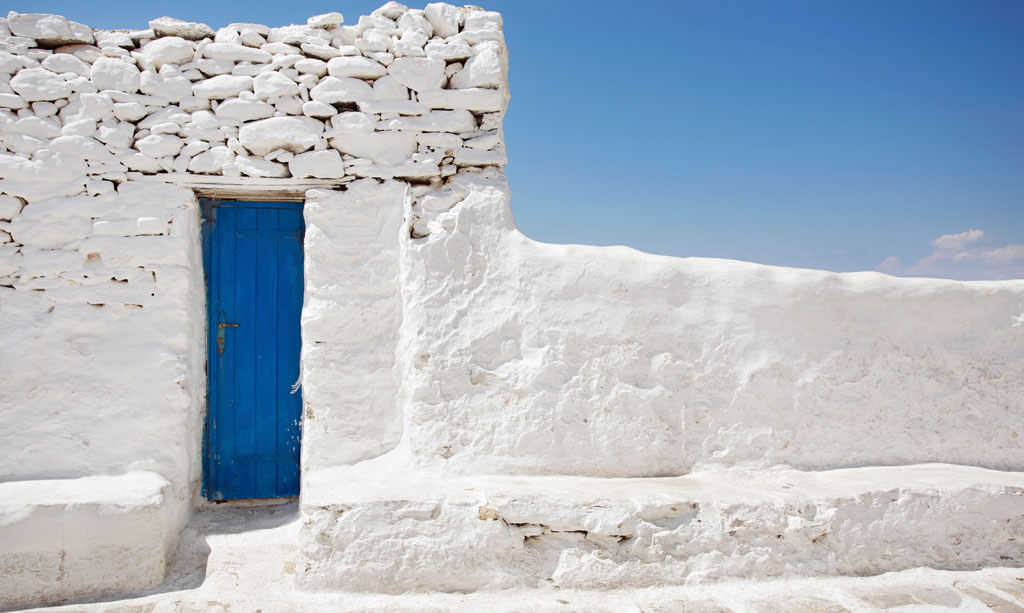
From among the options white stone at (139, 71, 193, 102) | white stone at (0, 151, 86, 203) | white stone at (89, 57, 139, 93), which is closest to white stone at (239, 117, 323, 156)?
white stone at (139, 71, 193, 102)

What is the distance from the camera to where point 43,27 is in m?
3.08

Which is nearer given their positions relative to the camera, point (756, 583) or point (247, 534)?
point (756, 583)

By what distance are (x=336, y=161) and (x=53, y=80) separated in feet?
4.71

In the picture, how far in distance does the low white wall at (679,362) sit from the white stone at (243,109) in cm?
104

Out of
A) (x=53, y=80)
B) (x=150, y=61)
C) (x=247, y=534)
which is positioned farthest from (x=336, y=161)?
(x=247, y=534)

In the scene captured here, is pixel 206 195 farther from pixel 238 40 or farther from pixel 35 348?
pixel 35 348

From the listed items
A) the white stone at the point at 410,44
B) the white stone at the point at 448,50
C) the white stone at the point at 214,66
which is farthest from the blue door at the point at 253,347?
the white stone at the point at 448,50

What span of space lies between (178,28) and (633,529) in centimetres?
335

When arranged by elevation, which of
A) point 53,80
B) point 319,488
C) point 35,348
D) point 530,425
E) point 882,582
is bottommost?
point 882,582

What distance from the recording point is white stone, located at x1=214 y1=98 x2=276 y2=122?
124 inches

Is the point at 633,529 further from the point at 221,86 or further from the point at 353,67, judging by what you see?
the point at 221,86

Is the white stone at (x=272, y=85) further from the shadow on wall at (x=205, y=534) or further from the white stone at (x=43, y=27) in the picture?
the shadow on wall at (x=205, y=534)

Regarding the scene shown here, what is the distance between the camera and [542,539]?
261 cm

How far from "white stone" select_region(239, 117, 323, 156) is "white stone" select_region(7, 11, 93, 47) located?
978mm
